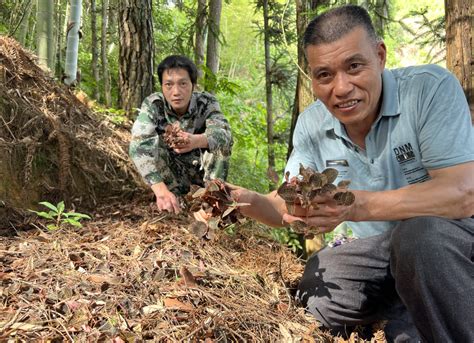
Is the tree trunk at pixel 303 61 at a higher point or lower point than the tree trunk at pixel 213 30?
lower

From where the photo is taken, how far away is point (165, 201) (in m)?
3.67

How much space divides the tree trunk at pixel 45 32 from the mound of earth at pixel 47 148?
28.2 inches

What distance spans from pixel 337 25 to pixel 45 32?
4.54 meters

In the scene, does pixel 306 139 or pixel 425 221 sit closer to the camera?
pixel 425 221

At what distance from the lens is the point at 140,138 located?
156 inches

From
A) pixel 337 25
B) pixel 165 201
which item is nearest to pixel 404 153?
pixel 337 25

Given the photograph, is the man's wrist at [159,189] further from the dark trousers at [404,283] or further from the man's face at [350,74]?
the man's face at [350,74]

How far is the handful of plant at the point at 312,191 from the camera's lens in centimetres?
194

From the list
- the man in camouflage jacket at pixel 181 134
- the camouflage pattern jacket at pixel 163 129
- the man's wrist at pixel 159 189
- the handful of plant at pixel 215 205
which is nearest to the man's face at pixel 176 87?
the man in camouflage jacket at pixel 181 134

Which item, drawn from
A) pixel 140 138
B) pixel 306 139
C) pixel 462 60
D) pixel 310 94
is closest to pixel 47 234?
pixel 140 138

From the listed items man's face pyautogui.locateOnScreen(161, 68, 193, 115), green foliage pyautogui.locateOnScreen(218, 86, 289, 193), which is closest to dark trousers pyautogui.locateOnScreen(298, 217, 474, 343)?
man's face pyautogui.locateOnScreen(161, 68, 193, 115)

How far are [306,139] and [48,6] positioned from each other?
14.5ft

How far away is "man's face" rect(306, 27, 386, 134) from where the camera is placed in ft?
7.33

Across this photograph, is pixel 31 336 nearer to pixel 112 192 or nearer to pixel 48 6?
pixel 112 192
